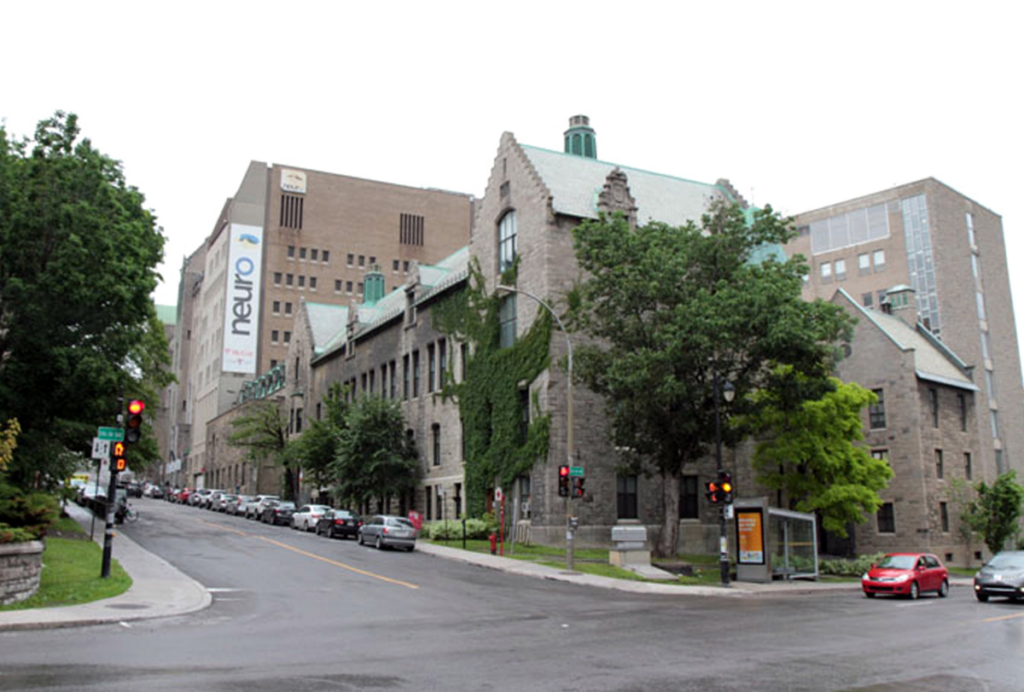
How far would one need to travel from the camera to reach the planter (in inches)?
634

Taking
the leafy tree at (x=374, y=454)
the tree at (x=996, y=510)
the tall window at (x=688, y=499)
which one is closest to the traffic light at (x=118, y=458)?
the leafy tree at (x=374, y=454)

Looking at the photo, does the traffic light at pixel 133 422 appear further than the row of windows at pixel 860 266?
No

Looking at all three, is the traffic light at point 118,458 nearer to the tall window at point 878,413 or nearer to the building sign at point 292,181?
the tall window at point 878,413

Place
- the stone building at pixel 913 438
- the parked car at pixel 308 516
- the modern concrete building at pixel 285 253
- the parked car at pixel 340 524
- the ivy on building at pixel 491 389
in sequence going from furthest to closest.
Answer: the modern concrete building at pixel 285 253 → the parked car at pixel 308 516 → the stone building at pixel 913 438 → the parked car at pixel 340 524 → the ivy on building at pixel 491 389

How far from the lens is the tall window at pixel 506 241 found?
137 feet

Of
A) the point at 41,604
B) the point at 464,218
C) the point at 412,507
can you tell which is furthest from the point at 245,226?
the point at 41,604

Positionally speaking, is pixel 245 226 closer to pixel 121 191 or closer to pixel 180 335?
pixel 180 335

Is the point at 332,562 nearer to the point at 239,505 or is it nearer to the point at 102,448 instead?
the point at 102,448

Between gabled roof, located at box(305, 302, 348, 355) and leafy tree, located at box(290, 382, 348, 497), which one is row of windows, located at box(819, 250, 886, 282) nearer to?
gabled roof, located at box(305, 302, 348, 355)

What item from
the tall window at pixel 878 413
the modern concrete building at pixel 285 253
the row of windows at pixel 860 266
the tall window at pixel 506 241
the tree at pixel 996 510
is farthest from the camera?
the modern concrete building at pixel 285 253

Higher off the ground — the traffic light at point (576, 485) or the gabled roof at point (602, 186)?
the gabled roof at point (602, 186)

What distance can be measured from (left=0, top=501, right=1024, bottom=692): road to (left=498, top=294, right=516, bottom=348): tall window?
17.8 metres

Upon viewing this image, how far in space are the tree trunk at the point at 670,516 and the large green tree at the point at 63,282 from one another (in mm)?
19508

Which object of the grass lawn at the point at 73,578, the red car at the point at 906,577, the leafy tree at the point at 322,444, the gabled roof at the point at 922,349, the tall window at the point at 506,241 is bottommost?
the red car at the point at 906,577
